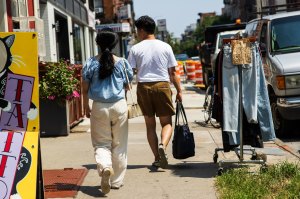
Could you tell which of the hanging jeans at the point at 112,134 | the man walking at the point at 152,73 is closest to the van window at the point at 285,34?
the man walking at the point at 152,73

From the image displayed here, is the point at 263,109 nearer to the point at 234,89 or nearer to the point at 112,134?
the point at 234,89

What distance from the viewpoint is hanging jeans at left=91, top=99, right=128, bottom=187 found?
5.90 meters

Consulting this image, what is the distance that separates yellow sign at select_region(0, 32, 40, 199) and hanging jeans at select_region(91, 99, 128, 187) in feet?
4.25

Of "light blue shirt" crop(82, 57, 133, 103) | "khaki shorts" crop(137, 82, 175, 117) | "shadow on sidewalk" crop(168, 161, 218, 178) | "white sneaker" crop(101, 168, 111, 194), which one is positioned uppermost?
"light blue shirt" crop(82, 57, 133, 103)

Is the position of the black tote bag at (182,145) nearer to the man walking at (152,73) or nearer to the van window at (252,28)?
the man walking at (152,73)

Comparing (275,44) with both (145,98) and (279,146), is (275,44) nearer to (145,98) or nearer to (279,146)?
(279,146)

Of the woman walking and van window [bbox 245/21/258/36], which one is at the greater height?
van window [bbox 245/21/258/36]

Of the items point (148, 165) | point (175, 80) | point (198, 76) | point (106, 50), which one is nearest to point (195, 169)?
point (148, 165)

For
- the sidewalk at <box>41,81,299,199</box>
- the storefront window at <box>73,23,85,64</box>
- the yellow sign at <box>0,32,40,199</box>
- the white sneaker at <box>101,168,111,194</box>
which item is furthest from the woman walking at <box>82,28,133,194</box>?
the storefront window at <box>73,23,85,64</box>

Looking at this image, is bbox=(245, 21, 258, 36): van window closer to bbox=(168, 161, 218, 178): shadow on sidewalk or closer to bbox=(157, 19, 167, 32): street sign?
bbox=(168, 161, 218, 178): shadow on sidewalk

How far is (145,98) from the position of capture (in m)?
6.98

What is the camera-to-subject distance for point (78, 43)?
89.6 feet

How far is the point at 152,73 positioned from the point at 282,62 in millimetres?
2948

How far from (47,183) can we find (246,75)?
2.56 m
